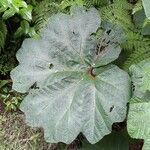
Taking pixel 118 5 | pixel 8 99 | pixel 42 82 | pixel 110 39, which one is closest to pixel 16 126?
pixel 8 99

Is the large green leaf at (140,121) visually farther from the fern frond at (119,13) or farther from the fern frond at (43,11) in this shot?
the fern frond at (43,11)

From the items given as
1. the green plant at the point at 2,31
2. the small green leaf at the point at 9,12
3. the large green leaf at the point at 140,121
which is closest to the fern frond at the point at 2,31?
the green plant at the point at 2,31

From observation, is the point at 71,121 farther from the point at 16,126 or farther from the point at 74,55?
the point at 16,126

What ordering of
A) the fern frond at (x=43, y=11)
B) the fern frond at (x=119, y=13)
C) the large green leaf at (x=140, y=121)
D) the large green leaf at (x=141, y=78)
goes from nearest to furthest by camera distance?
the large green leaf at (x=140, y=121) → the large green leaf at (x=141, y=78) → the fern frond at (x=119, y=13) → the fern frond at (x=43, y=11)

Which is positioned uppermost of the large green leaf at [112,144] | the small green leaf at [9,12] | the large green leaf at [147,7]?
the large green leaf at [147,7]

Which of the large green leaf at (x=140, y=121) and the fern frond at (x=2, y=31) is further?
the fern frond at (x=2, y=31)

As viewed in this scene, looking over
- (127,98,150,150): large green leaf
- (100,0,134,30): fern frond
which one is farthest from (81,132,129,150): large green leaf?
(100,0,134,30): fern frond

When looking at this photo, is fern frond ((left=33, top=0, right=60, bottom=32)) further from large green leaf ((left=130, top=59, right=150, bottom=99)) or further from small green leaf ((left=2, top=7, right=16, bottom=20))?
large green leaf ((left=130, top=59, right=150, bottom=99))

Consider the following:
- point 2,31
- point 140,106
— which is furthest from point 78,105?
point 2,31
